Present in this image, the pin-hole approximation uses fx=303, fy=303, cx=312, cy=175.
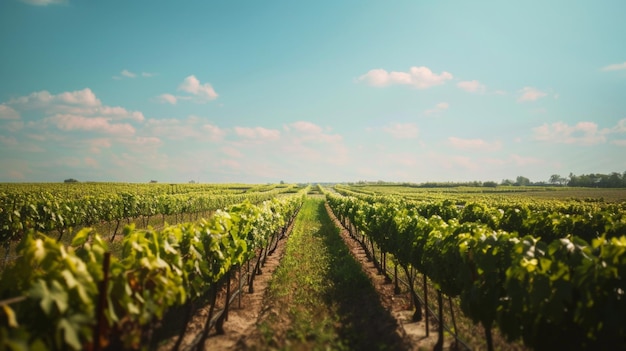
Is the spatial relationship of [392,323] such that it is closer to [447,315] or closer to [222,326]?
[447,315]

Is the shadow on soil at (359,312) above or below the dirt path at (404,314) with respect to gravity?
above

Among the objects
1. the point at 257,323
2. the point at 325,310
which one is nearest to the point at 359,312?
the point at 325,310

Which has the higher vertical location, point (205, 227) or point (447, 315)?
point (205, 227)

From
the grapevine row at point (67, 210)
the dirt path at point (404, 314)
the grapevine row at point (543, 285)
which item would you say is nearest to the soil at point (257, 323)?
the dirt path at point (404, 314)

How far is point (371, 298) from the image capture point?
9.46 metres

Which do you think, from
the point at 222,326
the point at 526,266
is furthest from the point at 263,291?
the point at 526,266

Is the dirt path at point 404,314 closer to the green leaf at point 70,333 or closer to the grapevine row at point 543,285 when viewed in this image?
the grapevine row at point 543,285

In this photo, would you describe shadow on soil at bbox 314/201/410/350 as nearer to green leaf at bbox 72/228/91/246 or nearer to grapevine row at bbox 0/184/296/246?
green leaf at bbox 72/228/91/246

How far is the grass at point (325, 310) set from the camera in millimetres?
6734

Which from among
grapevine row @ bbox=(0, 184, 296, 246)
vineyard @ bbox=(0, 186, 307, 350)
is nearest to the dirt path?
vineyard @ bbox=(0, 186, 307, 350)

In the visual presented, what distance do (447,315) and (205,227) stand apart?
672 centimetres

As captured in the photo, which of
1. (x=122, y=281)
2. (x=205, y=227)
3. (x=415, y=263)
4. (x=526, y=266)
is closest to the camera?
(x=122, y=281)

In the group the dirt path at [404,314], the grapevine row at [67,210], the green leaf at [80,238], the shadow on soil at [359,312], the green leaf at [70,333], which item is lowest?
the dirt path at [404,314]

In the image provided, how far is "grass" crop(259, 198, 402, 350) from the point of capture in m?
6.73
